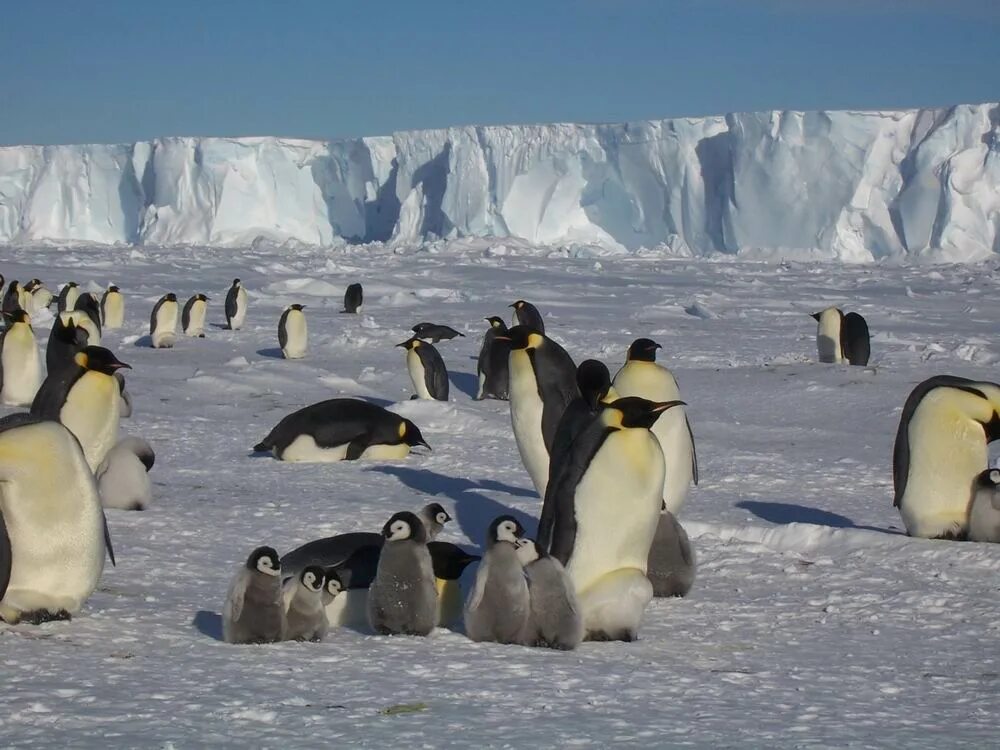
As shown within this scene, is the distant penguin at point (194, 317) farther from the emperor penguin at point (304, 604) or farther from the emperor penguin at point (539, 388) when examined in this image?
the emperor penguin at point (304, 604)

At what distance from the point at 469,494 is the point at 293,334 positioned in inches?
262

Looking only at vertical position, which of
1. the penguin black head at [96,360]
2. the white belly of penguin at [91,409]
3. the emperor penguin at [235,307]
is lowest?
the white belly of penguin at [91,409]

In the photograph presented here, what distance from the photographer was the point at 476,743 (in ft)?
8.05

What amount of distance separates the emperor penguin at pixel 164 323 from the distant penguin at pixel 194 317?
0.59 metres

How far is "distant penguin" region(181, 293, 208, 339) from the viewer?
563 inches

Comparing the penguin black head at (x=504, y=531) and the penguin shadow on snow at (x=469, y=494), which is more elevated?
the penguin black head at (x=504, y=531)

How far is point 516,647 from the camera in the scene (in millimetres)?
3430

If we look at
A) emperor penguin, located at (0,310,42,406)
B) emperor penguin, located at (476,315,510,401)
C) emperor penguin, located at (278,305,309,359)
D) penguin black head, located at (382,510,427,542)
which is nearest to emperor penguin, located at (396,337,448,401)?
emperor penguin, located at (476,315,510,401)

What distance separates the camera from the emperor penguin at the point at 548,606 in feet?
11.4

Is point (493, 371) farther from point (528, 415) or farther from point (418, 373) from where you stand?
point (528, 415)

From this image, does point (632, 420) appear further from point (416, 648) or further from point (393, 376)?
point (393, 376)

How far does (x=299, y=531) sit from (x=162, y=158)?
39479 mm

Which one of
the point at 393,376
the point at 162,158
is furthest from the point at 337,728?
the point at 162,158

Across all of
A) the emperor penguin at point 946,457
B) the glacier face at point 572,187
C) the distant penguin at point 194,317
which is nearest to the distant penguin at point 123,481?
the emperor penguin at point 946,457
